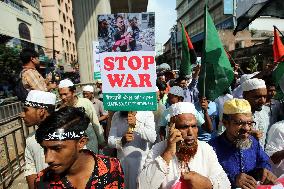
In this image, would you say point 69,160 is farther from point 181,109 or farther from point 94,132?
point 94,132

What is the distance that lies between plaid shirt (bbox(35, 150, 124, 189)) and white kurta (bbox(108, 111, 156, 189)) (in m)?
1.38

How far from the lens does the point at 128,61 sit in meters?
2.95

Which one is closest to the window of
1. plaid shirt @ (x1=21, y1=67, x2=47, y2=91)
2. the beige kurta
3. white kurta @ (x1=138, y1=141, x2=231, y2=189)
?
plaid shirt @ (x1=21, y1=67, x2=47, y2=91)

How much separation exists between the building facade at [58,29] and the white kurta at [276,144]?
54081 millimetres

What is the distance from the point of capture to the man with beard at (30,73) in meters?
4.17

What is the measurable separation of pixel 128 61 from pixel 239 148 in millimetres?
1340

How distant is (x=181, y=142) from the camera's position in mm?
2246

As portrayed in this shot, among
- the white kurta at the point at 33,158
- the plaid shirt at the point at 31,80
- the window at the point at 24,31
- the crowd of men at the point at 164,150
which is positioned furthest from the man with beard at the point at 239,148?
the window at the point at 24,31

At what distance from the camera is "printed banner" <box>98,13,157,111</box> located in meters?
2.91

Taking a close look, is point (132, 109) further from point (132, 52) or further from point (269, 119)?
point (269, 119)

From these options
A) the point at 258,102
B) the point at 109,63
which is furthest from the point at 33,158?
the point at 258,102

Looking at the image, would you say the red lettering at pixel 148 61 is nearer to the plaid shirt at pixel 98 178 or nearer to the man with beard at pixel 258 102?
the plaid shirt at pixel 98 178

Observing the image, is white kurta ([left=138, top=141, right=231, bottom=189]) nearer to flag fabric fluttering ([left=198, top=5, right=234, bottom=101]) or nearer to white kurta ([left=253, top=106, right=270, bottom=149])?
flag fabric fluttering ([left=198, top=5, right=234, bottom=101])

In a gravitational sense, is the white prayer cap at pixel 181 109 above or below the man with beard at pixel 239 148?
above
